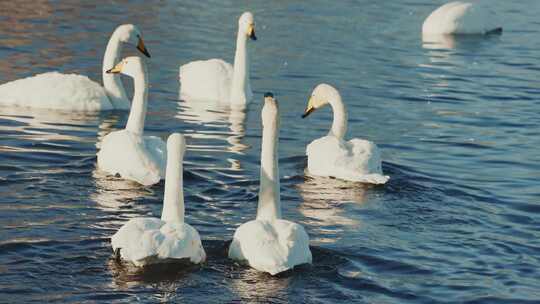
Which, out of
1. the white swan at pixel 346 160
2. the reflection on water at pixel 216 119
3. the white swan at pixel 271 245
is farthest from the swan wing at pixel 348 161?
the white swan at pixel 271 245

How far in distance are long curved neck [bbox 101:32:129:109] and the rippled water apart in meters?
0.42

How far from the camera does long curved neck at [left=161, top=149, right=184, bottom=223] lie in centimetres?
1182

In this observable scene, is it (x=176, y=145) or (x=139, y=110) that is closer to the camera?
(x=176, y=145)

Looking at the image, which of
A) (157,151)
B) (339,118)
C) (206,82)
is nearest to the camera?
(157,151)

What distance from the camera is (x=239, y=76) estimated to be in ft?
66.8

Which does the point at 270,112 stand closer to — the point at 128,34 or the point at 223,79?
the point at 128,34

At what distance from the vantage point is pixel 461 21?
28938 mm

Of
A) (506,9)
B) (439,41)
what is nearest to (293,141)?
(439,41)

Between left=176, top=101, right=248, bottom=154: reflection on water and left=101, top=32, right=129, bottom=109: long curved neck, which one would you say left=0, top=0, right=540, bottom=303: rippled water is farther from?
left=101, top=32, right=129, bottom=109: long curved neck

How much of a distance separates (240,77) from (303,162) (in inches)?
161

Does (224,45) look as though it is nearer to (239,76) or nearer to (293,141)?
(239,76)

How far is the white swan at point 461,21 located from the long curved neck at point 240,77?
28.0 feet

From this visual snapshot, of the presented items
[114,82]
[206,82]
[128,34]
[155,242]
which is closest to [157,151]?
[155,242]

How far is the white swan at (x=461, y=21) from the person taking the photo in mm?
28188
